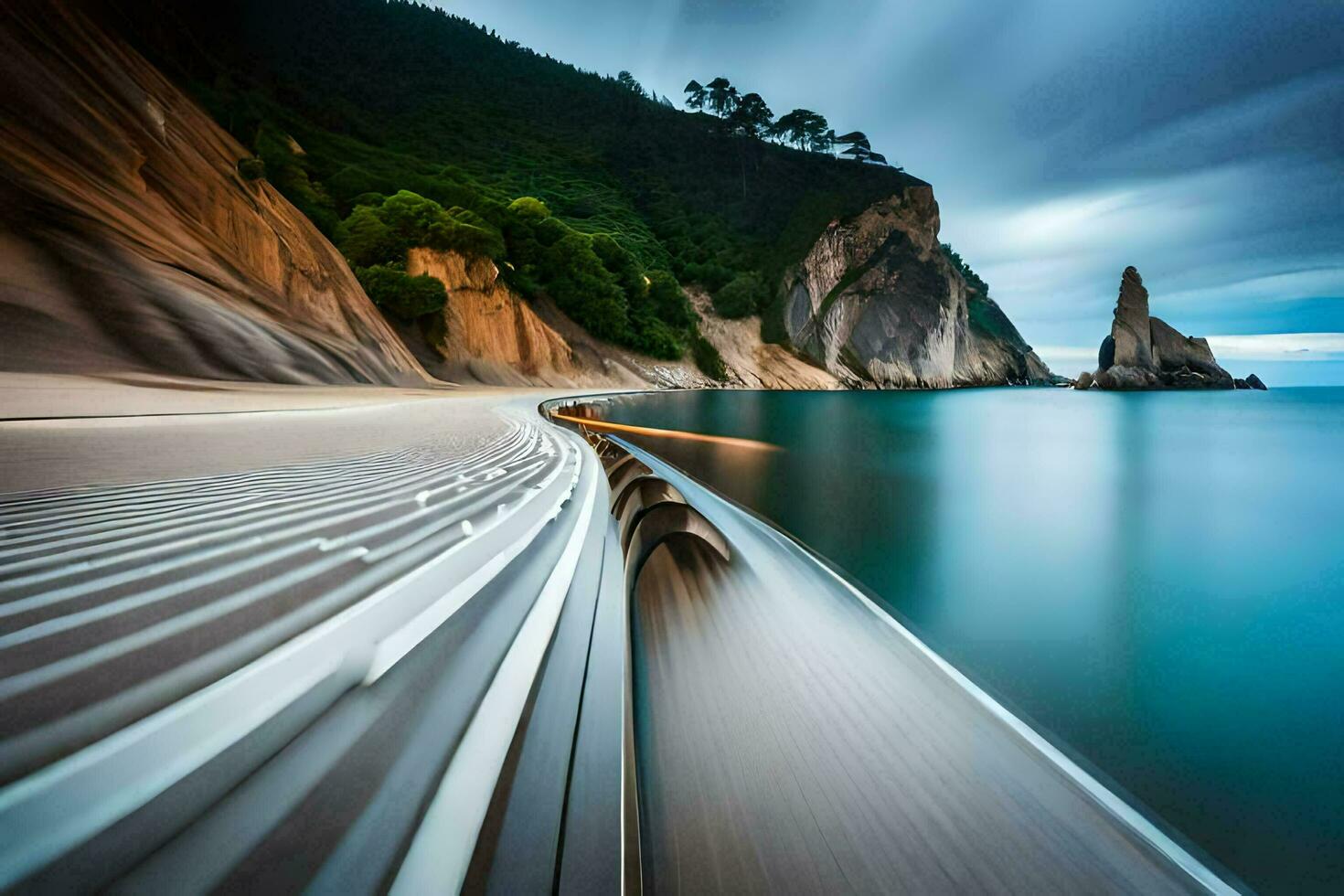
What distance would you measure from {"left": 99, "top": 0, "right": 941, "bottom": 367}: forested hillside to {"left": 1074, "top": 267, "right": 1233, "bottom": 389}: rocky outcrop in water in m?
23.0

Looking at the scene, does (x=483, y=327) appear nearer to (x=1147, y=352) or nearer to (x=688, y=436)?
(x=688, y=436)

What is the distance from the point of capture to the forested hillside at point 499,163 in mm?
19375

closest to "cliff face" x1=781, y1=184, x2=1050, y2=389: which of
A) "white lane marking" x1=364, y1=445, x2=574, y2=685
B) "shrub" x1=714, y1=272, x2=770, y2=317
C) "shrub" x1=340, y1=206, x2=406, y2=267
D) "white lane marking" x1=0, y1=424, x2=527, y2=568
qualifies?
"shrub" x1=714, y1=272, x2=770, y2=317

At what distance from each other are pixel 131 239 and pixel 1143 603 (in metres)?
11.7

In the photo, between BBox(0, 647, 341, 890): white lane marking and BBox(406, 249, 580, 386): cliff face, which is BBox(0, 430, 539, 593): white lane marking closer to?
BBox(0, 647, 341, 890): white lane marking

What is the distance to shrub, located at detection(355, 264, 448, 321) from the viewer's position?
18281 mm

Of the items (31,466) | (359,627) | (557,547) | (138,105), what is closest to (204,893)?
(359,627)

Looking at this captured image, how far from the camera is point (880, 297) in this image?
4375 centimetres

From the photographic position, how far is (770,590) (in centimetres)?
187

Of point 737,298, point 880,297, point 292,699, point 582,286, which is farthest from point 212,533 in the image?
point 880,297

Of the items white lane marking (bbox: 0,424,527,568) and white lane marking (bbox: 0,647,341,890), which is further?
white lane marking (bbox: 0,424,527,568)

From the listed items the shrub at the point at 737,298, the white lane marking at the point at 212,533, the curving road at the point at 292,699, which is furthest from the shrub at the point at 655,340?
the curving road at the point at 292,699

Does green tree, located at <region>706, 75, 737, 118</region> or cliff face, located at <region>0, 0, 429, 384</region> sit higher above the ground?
green tree, located at <region>706, 75, 737, 118</region>

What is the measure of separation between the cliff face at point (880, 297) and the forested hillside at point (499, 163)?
196cm
